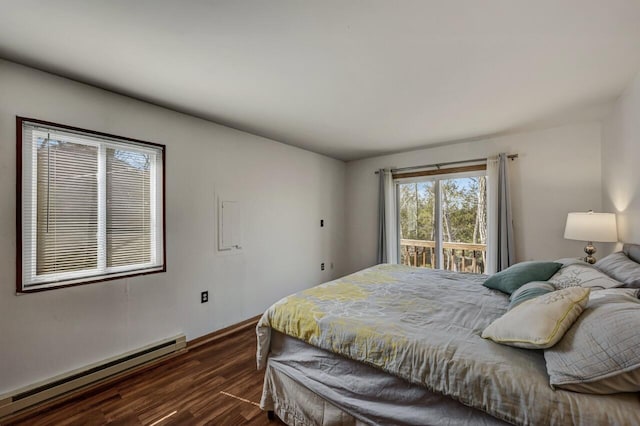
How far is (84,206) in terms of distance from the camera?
2.13 metres

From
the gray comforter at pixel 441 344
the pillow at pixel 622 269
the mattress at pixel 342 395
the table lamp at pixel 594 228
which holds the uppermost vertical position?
the table lamp at pixel 594 228

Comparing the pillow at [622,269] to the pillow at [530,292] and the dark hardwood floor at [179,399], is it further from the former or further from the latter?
the dark hardwood floor at [179,399]

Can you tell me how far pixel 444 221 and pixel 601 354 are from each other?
3.30 metres

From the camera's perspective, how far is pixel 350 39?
1.60 metres

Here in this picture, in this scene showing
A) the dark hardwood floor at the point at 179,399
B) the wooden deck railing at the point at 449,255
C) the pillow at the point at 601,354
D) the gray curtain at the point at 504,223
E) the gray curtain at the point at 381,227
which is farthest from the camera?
the gray curtain at the point at 381,227

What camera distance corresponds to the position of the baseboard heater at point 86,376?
177 centimetres

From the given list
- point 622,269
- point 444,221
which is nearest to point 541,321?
point 622,269

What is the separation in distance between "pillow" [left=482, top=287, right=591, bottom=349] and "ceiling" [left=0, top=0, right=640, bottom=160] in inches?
57.7

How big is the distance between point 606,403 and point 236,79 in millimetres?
2643

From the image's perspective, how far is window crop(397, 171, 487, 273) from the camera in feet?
12.4

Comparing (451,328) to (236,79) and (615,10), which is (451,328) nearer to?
(615,10)

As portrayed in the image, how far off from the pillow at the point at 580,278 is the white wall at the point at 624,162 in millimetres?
785

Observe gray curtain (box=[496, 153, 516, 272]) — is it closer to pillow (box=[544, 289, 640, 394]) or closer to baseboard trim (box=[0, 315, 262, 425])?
pillow (box=[544, 289, 640, 394])

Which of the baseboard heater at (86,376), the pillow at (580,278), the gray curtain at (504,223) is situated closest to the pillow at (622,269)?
the pillow at (580,278)
